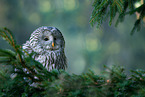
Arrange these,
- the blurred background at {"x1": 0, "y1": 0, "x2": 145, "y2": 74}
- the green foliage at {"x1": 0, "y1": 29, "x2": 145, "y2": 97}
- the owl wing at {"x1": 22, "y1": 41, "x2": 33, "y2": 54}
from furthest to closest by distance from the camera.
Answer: the blurred background at {"x1": 0, "y1": 0, "x2": 145, "y2": 74} < the owl wing at {"x1": 22, "y1": 41, "x2": 33, "y2": 54} < the green foliage at {"x1": 0, "y1": 29, "x2": 145, "y2": 97}

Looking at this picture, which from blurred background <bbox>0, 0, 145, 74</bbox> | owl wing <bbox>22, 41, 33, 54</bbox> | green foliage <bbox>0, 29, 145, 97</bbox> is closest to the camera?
green foliage <bbox>0, 29, 145, 97</bbox>

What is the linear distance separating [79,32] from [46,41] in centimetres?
2621

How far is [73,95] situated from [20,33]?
24.1 meters

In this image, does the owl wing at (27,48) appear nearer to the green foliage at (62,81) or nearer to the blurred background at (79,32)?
the green foliage at (62,81)

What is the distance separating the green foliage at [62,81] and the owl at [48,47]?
1485mm

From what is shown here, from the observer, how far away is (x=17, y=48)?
4.57ft

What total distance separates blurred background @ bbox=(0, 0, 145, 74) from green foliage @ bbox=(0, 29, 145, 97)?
70.7 ft

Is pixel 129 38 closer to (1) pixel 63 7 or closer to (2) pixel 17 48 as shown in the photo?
(1) pixel 63 7

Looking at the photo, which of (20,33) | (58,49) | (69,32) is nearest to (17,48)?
(58,49)

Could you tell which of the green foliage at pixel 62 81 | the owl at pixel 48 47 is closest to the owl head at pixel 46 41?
the owl at pixel 48 47

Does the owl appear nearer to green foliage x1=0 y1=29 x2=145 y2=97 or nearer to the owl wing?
the owl wing

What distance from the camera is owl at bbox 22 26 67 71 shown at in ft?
10.2

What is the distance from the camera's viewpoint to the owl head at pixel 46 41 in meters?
3.19

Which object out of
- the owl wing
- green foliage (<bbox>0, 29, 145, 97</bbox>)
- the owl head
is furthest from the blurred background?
green foliage (<bbox>0, 29, 145, 97</bbox>)
